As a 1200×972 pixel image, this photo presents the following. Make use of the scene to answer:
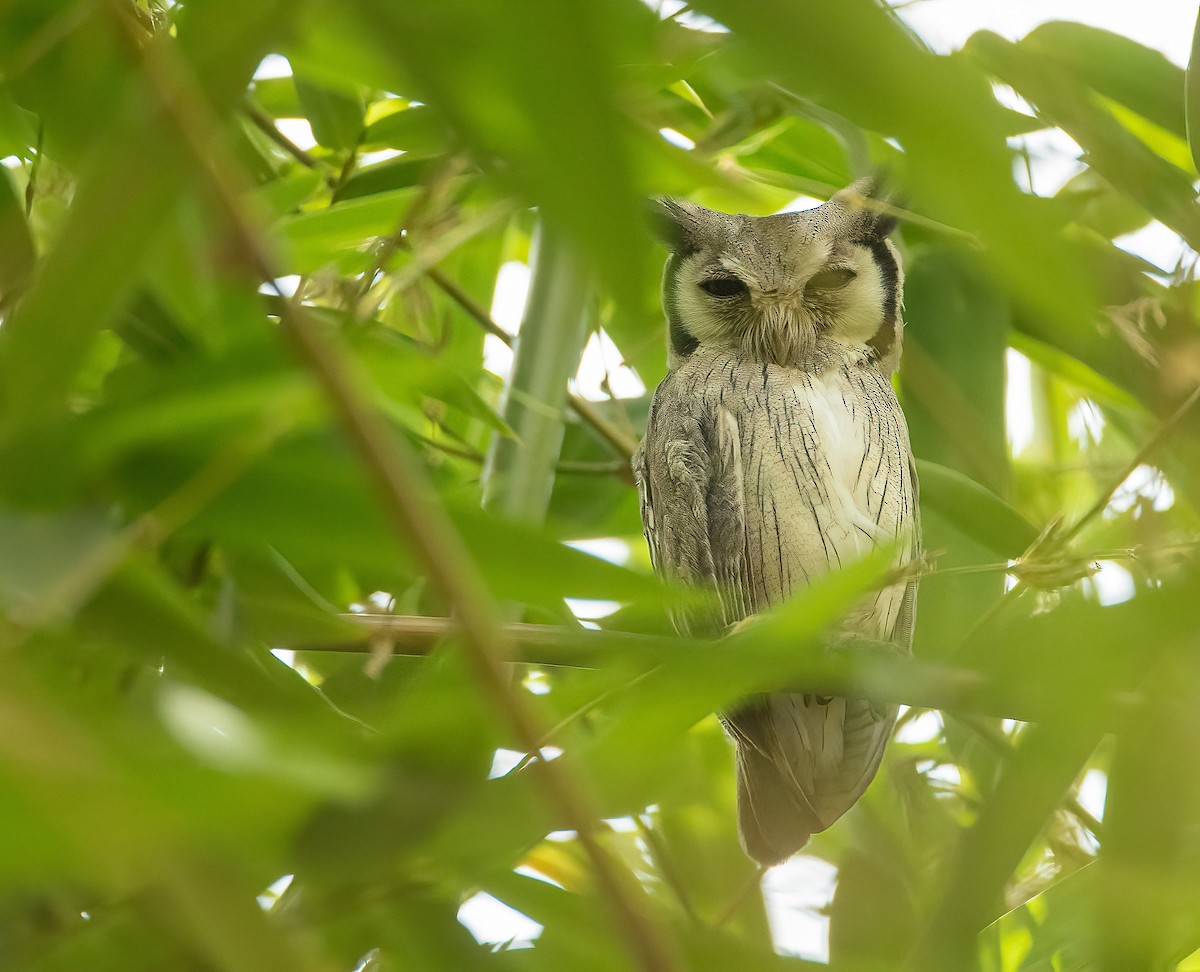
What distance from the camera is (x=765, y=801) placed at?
163cm

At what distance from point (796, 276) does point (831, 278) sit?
0.05 meters

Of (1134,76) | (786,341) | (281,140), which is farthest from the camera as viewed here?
(786,341)

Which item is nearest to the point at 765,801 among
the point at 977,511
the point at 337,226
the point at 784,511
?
the point at 784,511

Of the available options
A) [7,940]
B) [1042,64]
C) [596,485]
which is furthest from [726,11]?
[596,485]

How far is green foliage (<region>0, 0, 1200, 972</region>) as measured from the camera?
0.37m

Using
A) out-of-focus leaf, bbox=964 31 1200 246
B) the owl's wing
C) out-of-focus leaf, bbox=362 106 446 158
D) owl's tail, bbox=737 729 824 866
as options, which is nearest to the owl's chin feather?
the owl's wing

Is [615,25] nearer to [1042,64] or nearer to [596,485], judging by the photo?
[1042,64]

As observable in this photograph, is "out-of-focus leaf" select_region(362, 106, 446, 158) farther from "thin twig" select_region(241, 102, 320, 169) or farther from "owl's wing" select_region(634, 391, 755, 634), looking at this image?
"owl's wing" select_region(634, 391, 755, 634)

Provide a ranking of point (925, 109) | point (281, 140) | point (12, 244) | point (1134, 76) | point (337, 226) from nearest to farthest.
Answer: point (925, 109)
point (12, 244)
point (1134, 76)
point (337, 226)
point (281, 140)

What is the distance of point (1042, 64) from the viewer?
22.2 inches

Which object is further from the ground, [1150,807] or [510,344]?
[510,344]

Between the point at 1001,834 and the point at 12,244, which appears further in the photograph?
the point at 12,244

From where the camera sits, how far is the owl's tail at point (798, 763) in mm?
1578

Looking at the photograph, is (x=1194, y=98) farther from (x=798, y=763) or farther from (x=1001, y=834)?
(x=798, y=763)
